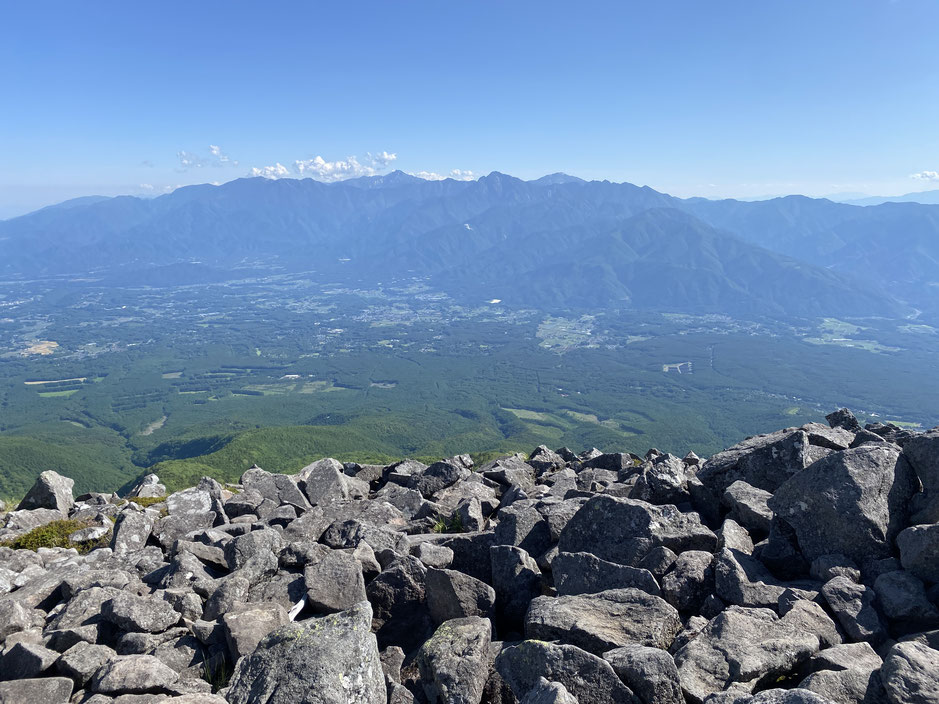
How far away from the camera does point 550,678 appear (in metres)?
7.42

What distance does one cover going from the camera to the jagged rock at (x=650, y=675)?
23.2 ft

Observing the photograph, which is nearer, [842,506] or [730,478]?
[842,506]

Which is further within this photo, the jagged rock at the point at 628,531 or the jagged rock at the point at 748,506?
the jagged rock at the point at 748,506

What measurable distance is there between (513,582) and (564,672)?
130 inches

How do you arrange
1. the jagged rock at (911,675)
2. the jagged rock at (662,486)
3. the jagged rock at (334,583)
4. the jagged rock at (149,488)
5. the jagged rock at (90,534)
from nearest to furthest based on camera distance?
the jagged rock at (911,675) < the jagged rock at (334,583) < the jagged rock at (662,486) < the jagged rock at (90,534) < the jagged rock at (149,488)

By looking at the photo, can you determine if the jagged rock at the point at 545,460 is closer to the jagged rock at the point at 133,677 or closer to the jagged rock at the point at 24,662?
the jagged rock at the point at 133,677

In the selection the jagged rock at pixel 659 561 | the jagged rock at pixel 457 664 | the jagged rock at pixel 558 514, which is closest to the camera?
the jagged rock at pixel 457 664

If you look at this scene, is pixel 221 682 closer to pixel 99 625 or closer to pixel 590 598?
pixel 99 625

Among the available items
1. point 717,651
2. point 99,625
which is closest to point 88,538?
point 99,625

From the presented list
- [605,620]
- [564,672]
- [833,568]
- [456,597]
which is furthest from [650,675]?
→ [833,568]

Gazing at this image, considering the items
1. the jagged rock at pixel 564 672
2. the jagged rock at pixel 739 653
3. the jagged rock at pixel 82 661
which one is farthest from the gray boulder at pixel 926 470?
the jagged rock at pixel 82 661

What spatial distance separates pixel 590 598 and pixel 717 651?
2110 mm

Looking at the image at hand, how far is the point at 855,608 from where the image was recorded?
8.66m

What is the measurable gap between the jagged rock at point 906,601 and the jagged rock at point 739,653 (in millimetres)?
1574
